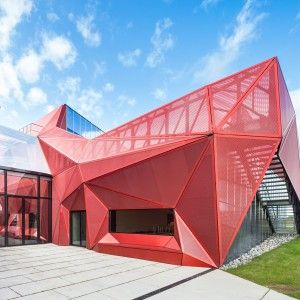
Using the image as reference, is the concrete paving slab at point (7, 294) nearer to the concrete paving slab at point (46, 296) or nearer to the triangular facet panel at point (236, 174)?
the concrete paving slab at point (46, 296)

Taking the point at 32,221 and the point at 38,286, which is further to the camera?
the point at 32,221

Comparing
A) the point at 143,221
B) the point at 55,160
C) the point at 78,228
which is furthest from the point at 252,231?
the point at 55,160

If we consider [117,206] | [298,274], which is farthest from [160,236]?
[298,274]

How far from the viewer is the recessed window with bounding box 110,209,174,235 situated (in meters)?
19.1

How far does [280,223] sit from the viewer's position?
23.5 m

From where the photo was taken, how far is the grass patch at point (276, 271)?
29.7 ft

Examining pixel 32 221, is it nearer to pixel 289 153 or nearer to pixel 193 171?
pixel 193 171

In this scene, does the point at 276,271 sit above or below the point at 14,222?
below

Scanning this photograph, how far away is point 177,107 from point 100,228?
659 cm

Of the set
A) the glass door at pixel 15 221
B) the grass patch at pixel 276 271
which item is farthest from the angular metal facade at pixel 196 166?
the glass door at pixel 15 221

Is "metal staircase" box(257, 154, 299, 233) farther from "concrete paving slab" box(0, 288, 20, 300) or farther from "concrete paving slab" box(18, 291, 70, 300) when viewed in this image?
"concrete paving slab" box(0, 288, 20, 300)

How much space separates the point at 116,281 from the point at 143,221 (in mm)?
12403

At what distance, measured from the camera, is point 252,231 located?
1664 centimetres

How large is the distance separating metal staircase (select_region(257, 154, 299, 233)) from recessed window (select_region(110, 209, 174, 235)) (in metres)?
5.53
